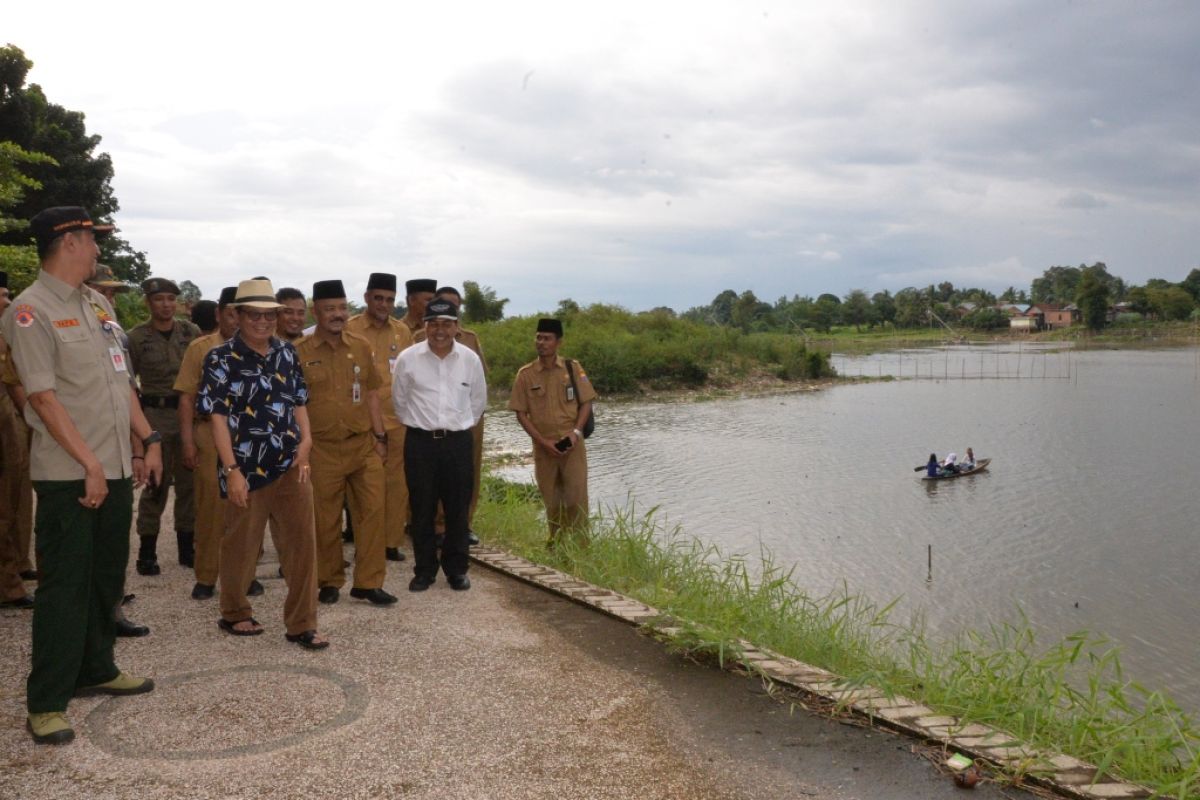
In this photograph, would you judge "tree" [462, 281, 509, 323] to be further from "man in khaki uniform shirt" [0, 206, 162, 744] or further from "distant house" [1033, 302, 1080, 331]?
"distant house" [1033, 302, 1080, 331]

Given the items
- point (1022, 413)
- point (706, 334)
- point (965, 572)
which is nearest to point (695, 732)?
point (965, 572)

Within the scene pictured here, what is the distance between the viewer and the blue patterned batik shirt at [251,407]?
475 cm

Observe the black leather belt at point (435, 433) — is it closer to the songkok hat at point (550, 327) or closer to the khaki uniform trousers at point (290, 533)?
the khaki uniform trousers at point (290, 533)

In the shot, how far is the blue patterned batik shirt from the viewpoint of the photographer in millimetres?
4750

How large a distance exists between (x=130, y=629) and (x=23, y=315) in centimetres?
191

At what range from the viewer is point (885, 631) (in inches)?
465

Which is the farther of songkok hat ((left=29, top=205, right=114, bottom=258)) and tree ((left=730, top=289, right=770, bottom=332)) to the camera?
tree ((left=730, top=289, right=770, bottom=332))

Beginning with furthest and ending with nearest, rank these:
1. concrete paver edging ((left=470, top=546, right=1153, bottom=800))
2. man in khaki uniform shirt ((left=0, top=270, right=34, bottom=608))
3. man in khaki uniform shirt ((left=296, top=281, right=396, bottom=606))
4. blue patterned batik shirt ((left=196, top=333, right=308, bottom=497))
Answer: man in khaki uniform shirt ((left=296, top=281, right=396, bottom=606)) → man in khaki uniform shirt ((left=0, top=270, right=34, bottom=608)) → blue patterned batik shirt ((left=196, top=333, right=308, bottom=497)) → concrete paver edging ((left=470, top=546, right=1153, bottom=800))

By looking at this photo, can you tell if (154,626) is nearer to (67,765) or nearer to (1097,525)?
(67,765)

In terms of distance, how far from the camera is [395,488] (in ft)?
22.3

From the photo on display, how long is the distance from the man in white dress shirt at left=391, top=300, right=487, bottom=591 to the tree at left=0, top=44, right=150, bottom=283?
737 inches

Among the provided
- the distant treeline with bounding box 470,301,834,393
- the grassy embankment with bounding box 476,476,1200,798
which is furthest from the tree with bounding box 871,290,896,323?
the grassy embankment with bounding box 476,476,1200,798

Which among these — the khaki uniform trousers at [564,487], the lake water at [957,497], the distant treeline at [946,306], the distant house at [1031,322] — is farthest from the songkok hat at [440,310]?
the distant house at [1031,322]

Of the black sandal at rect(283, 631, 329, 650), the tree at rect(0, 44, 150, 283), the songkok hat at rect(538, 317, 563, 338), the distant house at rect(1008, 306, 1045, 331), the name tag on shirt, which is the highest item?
the tree at rect(0, 44, 150, 283)
